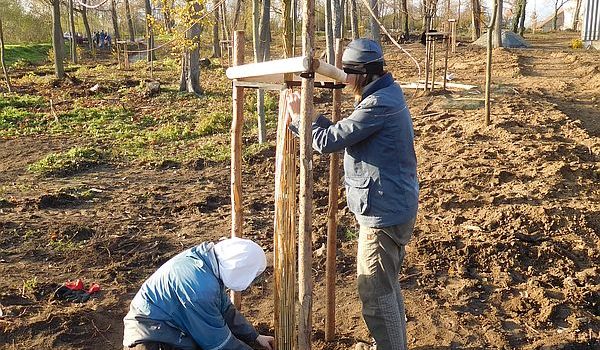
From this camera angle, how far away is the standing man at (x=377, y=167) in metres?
2.97

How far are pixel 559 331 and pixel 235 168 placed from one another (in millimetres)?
2654

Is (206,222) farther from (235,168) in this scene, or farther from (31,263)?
(235,168)

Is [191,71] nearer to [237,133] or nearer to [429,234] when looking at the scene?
[429,234]

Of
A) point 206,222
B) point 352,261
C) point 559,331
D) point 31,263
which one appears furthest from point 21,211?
point 559,331

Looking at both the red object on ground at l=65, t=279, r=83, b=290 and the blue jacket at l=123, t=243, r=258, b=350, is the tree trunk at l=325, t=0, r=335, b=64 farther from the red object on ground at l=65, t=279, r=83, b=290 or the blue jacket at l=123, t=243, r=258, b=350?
the blue jacket at l=123, t=243, r=258, b=350

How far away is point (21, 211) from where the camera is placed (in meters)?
6.90

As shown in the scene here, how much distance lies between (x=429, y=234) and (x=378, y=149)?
3.00 m

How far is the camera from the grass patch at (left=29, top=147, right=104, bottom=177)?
883 cm

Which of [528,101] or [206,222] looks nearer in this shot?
[206,222]

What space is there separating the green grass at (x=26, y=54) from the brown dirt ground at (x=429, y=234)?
64.4 ft

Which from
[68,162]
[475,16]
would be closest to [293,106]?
[68,162]

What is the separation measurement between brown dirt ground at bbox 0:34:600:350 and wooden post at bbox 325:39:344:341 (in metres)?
0.20

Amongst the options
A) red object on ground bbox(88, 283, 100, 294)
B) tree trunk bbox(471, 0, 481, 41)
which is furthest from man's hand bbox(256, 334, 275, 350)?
tree trunk bbox(471, 0, 481, 41)

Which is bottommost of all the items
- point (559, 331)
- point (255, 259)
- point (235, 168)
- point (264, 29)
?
point (559, 331)
